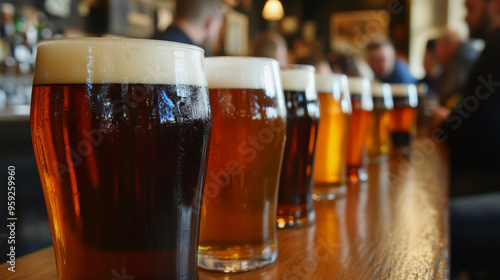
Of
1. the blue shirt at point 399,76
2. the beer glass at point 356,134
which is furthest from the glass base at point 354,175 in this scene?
the blue shirt at point 399,76

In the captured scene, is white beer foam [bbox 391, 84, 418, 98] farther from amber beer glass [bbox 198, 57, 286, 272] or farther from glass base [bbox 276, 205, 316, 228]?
amber beer glass [bbox 198, 57, 286, 272]

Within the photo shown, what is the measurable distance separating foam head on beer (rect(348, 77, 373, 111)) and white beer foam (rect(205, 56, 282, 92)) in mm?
722

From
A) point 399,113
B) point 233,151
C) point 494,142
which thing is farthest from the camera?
point 494,142

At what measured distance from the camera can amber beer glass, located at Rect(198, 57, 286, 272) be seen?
0.67 meters

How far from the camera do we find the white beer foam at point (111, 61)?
1.66 feet

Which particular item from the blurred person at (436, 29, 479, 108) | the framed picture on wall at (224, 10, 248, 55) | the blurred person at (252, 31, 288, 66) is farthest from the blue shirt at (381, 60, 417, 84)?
the framed picture on wall at (224, 10, 248, 55)

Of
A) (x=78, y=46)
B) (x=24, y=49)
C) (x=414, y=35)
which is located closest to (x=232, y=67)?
(x=78, y=46)

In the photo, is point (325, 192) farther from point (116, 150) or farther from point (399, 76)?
point (399, 76)

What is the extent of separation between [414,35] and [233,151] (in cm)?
1037

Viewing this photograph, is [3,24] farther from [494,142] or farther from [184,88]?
[184,88]

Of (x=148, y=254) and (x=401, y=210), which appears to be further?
(x=401, y=210)

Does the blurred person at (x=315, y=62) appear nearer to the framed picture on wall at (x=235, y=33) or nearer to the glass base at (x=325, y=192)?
the framed picture on wall at (x=235, y=33)

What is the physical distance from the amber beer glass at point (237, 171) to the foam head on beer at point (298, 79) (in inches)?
7.6

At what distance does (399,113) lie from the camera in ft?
7.13
